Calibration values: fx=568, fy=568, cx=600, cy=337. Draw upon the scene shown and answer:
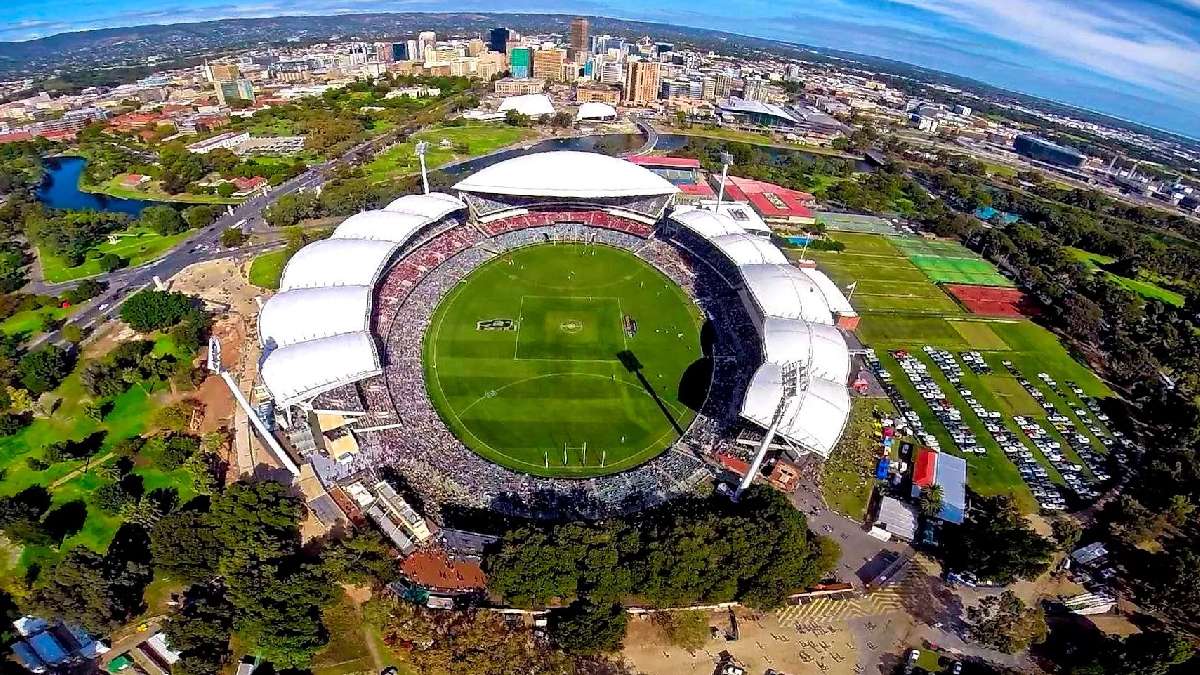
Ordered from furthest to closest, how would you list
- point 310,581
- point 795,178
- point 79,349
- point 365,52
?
point 365,52 → point 795,178 → point 79,349 → point 310,581

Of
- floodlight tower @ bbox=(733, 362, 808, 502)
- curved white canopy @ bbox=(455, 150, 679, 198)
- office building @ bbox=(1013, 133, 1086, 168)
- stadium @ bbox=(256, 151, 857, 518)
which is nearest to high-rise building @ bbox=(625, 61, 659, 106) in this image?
stadium @ bbox=(256, 151, 857, 518)

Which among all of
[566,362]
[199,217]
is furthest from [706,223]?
[199,217]

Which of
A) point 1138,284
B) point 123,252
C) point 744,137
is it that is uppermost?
point 744,137

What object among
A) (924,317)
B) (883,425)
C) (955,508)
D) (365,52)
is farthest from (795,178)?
(365,52)

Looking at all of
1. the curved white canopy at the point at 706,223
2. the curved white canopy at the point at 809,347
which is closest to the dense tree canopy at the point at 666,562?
the curved white canopy at the point at 809,347

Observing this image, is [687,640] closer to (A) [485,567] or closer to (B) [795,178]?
(A) [485,567]

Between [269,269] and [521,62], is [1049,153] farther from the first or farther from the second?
[269,269]
